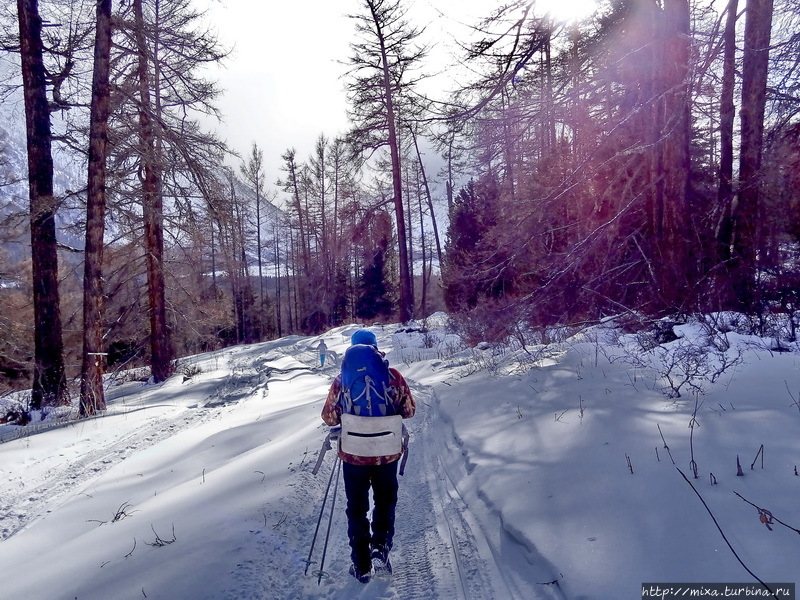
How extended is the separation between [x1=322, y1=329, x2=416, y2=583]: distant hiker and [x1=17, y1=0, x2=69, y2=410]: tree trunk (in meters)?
9.14

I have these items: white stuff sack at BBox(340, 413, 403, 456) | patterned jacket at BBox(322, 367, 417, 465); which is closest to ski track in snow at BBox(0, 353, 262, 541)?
patterned jacket at BBox(322, 367, 417, 465)

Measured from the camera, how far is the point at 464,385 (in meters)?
8.41

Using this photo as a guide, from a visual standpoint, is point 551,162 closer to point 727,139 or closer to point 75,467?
point 727,139

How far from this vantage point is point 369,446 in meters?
3.48

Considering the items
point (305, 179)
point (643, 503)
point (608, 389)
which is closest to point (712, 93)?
point (608, 389)

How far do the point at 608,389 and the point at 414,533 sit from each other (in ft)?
9.93

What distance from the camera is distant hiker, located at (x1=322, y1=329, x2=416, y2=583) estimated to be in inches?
137

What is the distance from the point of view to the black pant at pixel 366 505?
346cm

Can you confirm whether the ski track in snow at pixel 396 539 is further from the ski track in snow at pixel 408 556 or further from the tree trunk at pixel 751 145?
the tree trunk at pixel 751 145

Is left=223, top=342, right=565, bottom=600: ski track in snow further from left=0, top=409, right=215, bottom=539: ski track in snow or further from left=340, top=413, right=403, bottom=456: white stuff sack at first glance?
left=0, top=409, right=215, bottom=539: ski track in snow

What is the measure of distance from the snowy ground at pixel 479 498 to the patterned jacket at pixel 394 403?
30.4 inches

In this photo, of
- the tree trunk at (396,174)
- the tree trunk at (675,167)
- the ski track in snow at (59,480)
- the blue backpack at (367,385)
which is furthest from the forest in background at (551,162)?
the tree trunk at (396,174)

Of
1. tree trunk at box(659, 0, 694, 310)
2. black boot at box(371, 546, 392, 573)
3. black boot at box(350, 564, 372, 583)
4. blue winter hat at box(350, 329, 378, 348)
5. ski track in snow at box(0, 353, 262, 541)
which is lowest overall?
ski track in snow at box(0, 353, 262, 541)

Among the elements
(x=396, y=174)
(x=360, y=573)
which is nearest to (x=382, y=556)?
(x=360, y=573)
